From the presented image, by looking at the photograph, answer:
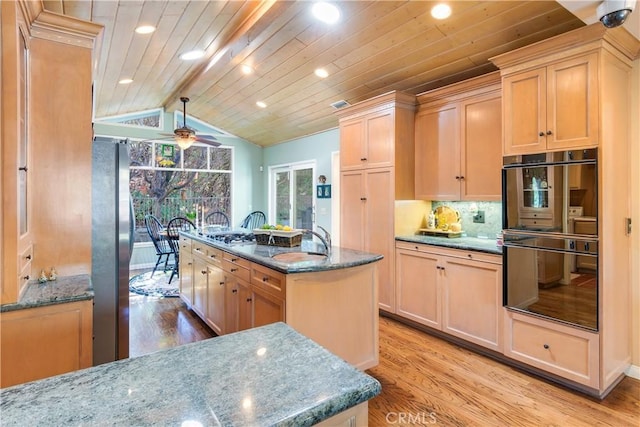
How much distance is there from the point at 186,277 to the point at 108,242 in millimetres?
2051

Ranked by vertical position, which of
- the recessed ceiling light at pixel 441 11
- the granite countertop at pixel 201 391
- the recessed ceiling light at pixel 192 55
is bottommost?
the granite countertop at pixel 201 391

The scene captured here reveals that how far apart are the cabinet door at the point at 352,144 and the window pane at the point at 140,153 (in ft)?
14.2

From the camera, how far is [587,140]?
7.56ft

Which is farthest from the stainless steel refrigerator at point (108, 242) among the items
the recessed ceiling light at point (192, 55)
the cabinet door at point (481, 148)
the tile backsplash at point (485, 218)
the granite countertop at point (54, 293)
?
the tile backsplash at point (485, 218)

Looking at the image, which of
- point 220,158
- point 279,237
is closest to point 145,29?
point 279,237

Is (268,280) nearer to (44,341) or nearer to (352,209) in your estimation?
(44,341)

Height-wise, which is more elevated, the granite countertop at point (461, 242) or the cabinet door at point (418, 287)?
the granite countertop at point (461, 242)

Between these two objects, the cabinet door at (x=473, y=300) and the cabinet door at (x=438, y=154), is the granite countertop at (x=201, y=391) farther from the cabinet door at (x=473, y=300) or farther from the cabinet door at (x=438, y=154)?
the cabinet door at (x=438, y=154)

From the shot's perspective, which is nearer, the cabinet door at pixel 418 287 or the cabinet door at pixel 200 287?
the cabinet door at pixel 418 287

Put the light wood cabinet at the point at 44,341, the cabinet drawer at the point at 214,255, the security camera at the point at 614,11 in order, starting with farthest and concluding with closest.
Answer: the cabinet drawer at the point at 214,255 < the security camera at the point at 614,11 < the light wood cabinet at the point at 44,341

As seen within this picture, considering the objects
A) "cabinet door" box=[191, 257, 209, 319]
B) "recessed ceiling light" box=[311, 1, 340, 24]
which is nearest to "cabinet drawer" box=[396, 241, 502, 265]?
"cabinet door" box=[191, 257, 209, 319]

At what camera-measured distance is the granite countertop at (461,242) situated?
9.66ft

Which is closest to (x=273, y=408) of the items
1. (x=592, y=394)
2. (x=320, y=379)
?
(x=320, y=379)

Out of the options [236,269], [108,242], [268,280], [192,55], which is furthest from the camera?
[192,55]
